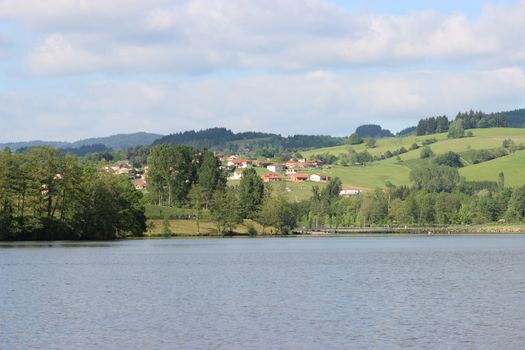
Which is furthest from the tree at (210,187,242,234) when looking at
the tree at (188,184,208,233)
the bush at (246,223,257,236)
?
the bush at (246,223,257,236)

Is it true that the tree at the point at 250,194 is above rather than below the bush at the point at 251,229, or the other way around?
above

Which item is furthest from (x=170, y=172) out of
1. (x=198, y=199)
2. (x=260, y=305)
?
(x=260, y=305)

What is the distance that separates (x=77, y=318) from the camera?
4275 cm

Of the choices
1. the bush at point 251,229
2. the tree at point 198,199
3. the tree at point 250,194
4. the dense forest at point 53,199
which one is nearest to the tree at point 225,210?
the tree at point 198,199

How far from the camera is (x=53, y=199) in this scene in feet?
432

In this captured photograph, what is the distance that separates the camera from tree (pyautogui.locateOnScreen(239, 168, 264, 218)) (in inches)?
7416

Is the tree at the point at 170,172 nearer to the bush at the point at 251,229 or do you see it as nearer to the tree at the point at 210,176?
the tree at the point at 210,176

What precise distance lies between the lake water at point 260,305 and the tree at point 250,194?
348 ft

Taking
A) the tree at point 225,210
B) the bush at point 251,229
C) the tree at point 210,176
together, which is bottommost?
the bush at point 251,229

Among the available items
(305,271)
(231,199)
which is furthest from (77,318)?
(231,199)

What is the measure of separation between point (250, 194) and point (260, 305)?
14308 cm

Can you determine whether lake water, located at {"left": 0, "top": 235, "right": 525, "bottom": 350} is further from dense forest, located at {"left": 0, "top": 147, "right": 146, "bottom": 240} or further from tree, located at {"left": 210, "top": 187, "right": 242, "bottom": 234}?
tree, located at {"left": 210, "top": 187, "right": 242, "bottom": 234}

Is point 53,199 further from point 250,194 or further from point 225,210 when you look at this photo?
point 250,194

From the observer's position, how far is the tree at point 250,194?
7416 inches
